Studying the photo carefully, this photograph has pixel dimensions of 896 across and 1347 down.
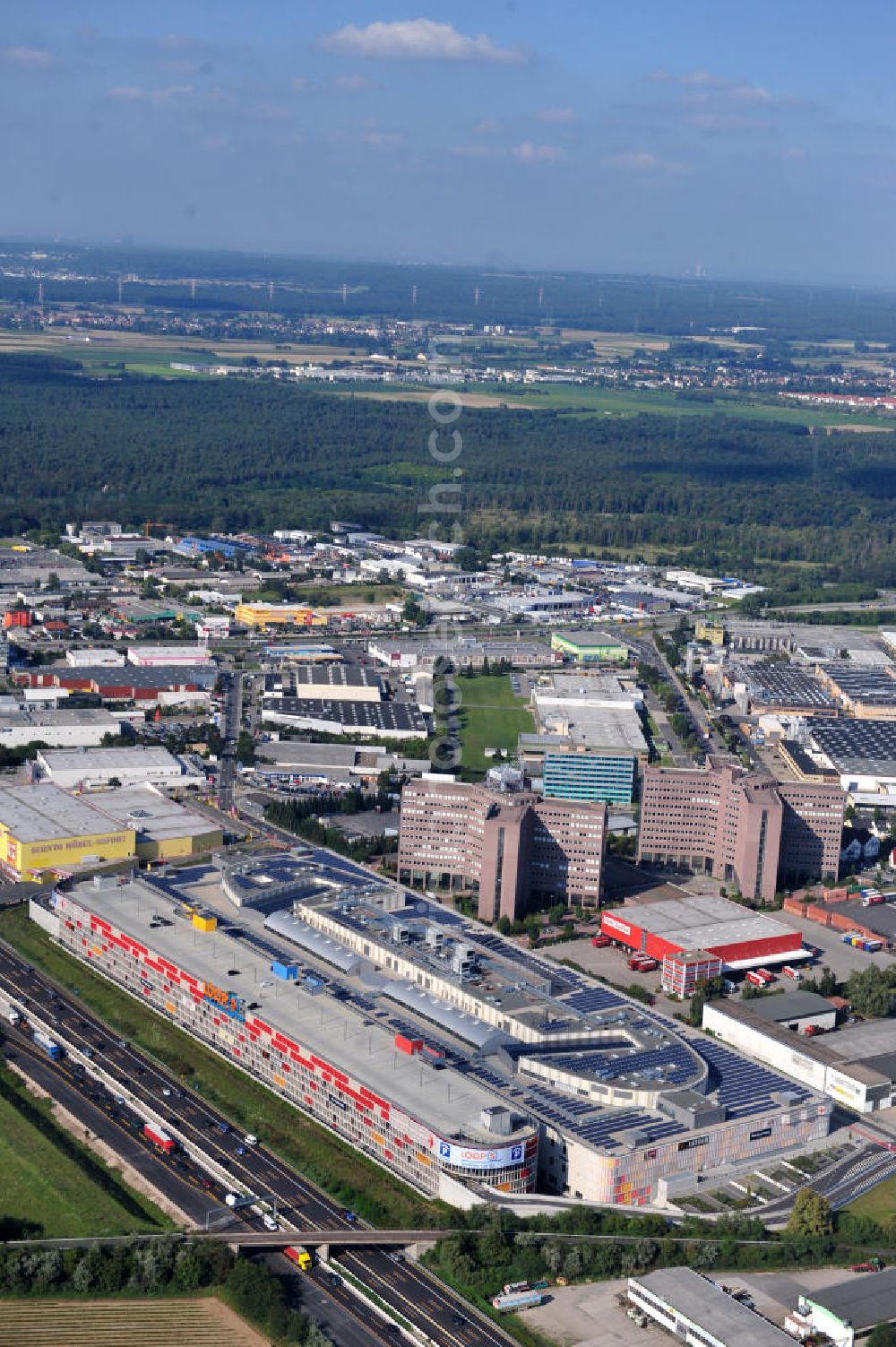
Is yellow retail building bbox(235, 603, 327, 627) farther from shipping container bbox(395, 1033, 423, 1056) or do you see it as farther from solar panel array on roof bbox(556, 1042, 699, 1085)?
solar panel array on roof bbox(556, 1042, 699, 1085)

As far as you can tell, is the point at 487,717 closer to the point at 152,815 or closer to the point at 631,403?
the point at 152,815

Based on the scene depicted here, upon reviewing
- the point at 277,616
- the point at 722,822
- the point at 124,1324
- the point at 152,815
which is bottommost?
the point at 124,1324

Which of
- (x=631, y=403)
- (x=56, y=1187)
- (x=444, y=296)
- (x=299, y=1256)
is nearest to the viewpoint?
(x=299, y=1256)

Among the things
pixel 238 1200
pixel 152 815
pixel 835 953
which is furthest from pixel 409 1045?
pixel 152 815

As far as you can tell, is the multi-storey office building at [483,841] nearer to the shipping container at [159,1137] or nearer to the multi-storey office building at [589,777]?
the multi-storey office building at [589,777]

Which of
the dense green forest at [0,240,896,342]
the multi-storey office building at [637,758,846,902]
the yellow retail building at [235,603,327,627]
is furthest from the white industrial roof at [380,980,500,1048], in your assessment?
the dense green forest at [0,240,896,342]

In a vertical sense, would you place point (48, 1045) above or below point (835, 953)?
below

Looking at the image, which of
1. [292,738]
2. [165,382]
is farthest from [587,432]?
[292,738]
